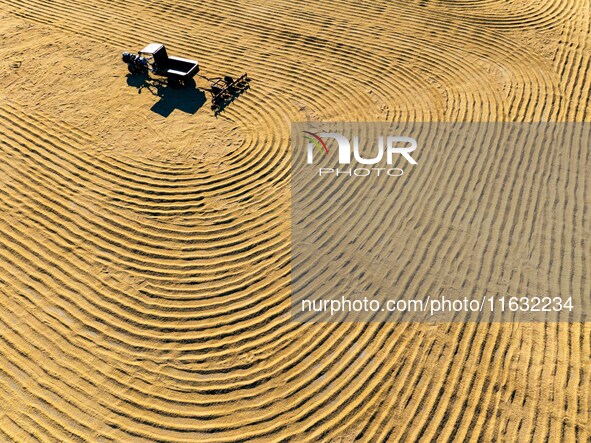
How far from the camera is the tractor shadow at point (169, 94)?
1141cm

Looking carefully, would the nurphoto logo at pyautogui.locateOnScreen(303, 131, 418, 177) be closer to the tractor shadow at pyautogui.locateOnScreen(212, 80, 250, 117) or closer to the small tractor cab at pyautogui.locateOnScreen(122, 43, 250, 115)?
the tractor shadow at pyautogui.locateOnScreen(212, 80, 250, 117)

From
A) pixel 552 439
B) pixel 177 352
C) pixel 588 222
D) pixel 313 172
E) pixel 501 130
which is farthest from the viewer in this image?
pixel 501 130

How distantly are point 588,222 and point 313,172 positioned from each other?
6132 mm

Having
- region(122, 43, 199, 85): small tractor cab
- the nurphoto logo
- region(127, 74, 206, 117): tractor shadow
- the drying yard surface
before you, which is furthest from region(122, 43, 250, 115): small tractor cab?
the nurphoto logo

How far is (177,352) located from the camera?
23.4 ft

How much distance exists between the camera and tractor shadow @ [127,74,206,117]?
11414 millimetres

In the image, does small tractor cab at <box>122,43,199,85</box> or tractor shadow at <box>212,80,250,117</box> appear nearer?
tractor shadow at <box>212,80,250,117</box>

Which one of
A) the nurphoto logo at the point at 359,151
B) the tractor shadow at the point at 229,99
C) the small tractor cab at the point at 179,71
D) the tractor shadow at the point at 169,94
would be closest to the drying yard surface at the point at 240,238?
the tractor shadow at the point at 169,94

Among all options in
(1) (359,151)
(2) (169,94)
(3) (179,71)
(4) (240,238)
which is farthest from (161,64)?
(4) (240,238)

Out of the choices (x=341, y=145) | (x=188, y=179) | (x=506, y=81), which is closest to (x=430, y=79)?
(x=506, y=81)

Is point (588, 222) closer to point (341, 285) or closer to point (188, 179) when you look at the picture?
point (341, 285)

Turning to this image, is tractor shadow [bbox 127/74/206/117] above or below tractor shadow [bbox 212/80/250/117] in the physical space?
below

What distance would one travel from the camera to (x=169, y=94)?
468 inches

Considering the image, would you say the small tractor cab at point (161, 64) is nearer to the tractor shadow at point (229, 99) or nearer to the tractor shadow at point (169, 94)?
the tractor shadow at point (169, 94)
